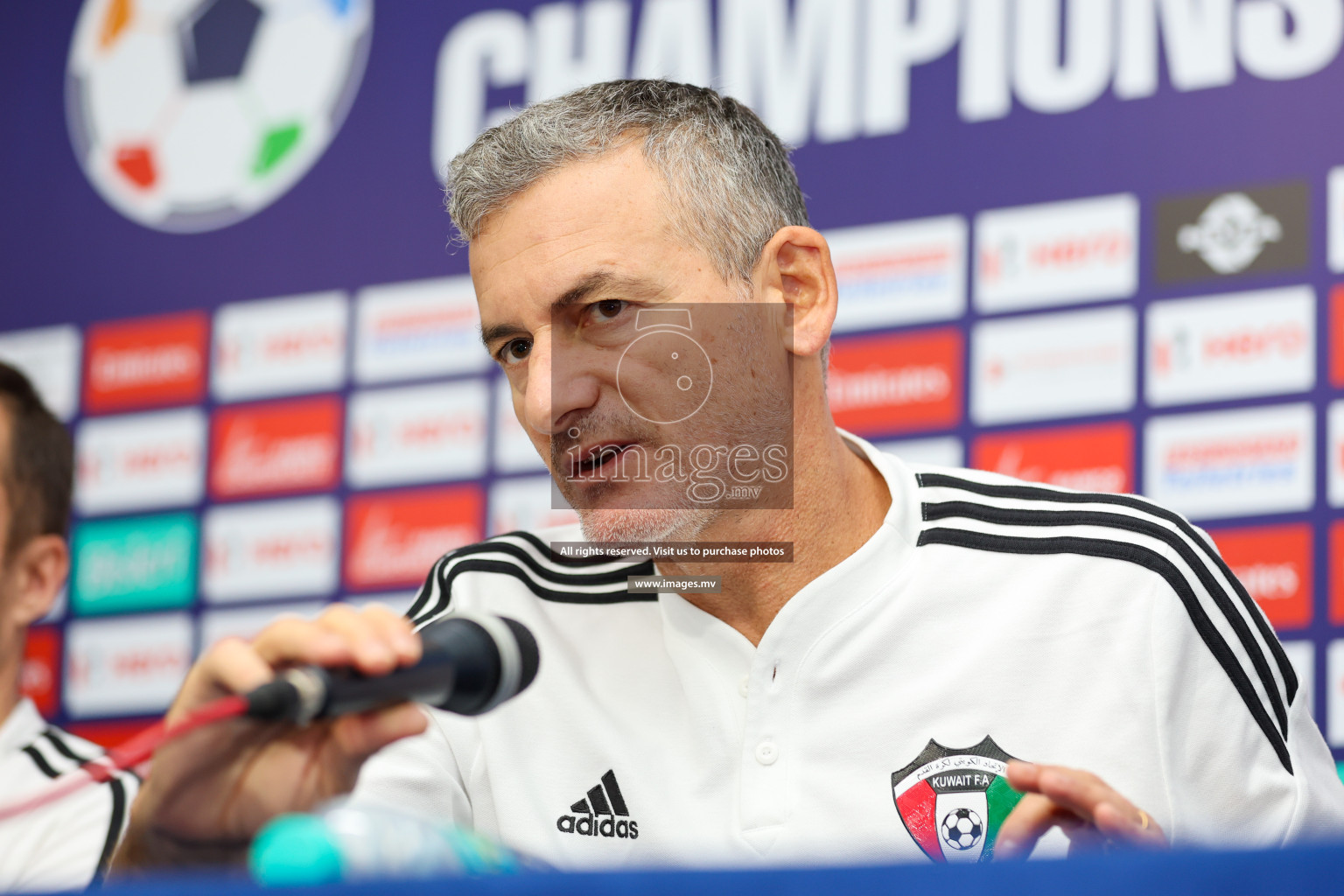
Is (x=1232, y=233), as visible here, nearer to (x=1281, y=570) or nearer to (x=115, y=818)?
(x=1281, y=570)

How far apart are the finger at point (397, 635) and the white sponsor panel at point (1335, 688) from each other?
1363mm

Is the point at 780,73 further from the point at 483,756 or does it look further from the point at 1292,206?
the point at 483,756

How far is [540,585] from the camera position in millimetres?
1266

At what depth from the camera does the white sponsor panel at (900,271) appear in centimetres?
190

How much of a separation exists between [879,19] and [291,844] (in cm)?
176

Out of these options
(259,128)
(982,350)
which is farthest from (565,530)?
(259,128)

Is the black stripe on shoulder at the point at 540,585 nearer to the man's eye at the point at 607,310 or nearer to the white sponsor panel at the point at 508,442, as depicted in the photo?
the man's eye at the point at 607,310

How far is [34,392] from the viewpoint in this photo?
174 centimetres

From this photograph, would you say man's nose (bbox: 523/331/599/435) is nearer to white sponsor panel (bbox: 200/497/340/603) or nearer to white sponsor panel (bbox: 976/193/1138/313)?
white sponsor panel (bbox: 976/193/1138/313)

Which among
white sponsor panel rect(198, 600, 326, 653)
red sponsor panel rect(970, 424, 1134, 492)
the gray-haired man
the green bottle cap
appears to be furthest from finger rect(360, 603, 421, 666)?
white sponsor panel rect(198, 600, 326, 653)

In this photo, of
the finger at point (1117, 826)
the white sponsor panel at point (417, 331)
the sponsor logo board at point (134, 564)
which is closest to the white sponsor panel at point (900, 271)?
the white sponsor panel at point (417, 331)

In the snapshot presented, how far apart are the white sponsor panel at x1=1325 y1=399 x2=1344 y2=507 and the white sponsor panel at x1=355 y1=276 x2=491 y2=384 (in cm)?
120

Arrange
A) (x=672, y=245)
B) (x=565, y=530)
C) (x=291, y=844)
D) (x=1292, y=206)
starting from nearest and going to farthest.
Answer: (x=291, y=844) → (x=672, y=245) → (x=565, y=530) → (x=1292, y=206)

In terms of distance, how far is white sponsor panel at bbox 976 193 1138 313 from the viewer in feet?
5.94
